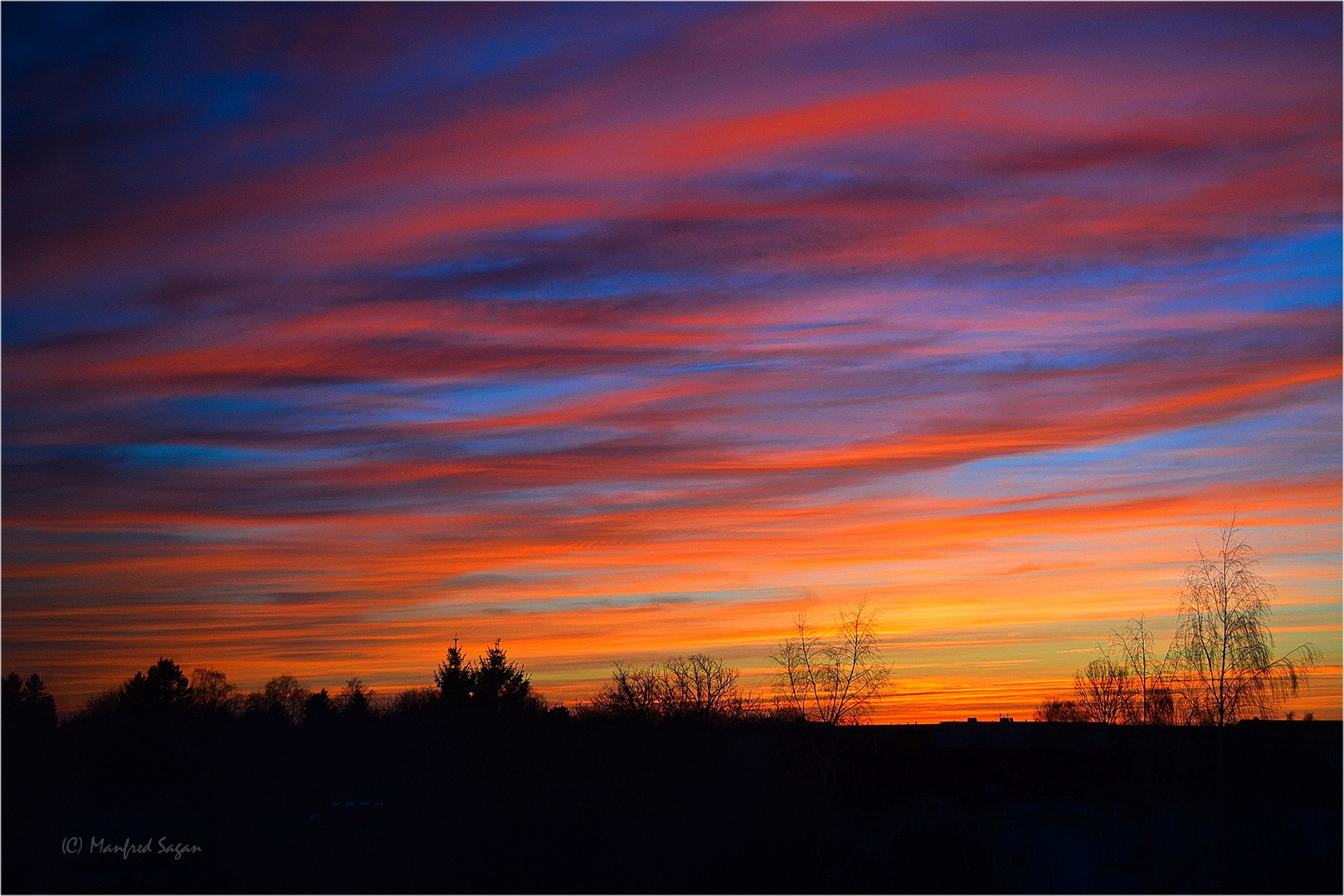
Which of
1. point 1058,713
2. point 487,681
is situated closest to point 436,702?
point 487,681

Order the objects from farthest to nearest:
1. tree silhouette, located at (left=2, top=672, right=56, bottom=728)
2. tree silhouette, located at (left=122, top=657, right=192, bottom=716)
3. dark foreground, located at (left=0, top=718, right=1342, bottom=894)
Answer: tree silhouette, located at (left=122, top=657, right=192, bottom=716), tree silhouette, located at (left=2, top=672, right=56, bottom=728), dark foreground, located at (left=0, top=718, right=1342, bottom=894)

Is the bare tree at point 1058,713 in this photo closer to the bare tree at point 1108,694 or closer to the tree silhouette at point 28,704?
the bare tree at point 1108,694

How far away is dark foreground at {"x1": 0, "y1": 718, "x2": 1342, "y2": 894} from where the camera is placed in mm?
30875

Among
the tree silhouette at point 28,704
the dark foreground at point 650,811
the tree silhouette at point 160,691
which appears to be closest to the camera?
the dark foreground at point 650,811

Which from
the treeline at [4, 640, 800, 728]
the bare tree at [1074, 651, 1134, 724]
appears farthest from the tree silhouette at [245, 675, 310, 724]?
the bare tree at [1074, 651, 1134, 724]

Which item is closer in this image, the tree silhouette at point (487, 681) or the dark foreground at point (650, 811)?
the dark foreground at point (650, 811)

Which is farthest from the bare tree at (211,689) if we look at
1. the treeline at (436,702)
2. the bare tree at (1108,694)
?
the bare tree at (1108,694)

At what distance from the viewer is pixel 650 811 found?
35.7 m

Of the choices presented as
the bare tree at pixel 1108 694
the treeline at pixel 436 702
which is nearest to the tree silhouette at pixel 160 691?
the treeline at pixel 436 702

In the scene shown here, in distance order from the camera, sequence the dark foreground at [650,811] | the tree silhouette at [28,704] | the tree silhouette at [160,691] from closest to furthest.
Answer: the dark foreground at [650,811], the tree silhouette at [28,704], the tree silhouette at [160,691]

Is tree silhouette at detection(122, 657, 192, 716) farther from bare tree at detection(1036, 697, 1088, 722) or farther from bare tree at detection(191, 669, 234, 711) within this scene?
bare tree at detection(1036, 697, 1088, 722)

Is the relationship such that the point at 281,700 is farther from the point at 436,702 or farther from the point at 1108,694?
the point at 1108,694

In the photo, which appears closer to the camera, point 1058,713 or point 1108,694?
point 1108,694

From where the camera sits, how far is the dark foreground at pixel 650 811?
101 feet
